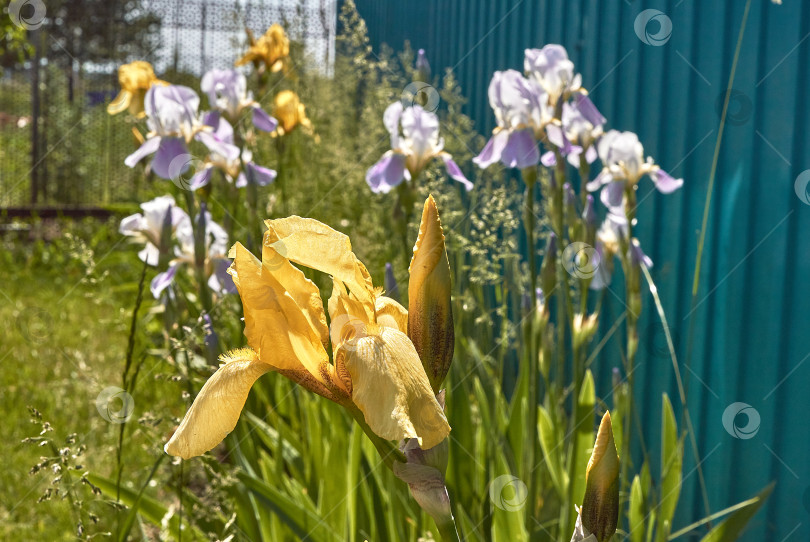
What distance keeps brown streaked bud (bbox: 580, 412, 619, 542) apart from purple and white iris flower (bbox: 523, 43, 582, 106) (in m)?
1.22

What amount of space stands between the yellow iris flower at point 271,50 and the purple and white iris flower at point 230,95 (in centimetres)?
62

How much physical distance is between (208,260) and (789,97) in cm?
150

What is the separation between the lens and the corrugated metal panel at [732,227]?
5.51 feet

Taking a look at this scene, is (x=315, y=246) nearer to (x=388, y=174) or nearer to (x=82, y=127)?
(x=388, y=174)

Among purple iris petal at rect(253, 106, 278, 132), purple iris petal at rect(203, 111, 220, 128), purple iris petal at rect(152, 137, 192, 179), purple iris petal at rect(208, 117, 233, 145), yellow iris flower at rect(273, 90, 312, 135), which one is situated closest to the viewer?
purple iris petal at rect(152, 137, 192, 179)

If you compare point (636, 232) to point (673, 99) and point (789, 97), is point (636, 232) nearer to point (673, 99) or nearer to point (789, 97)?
point (673, 99)

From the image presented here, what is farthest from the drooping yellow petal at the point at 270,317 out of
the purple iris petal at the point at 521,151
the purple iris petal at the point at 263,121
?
the purple iris petal at the point at 263,121

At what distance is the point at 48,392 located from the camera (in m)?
3.27

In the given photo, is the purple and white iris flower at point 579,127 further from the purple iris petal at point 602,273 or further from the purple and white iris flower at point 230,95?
the purple and white iris flower at point 230,95

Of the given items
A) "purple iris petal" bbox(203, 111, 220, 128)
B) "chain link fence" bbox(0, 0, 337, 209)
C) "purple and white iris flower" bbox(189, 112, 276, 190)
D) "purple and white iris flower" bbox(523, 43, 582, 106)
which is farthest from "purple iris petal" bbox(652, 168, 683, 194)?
"chain link fence" bbox(0, 0, 337, 209)

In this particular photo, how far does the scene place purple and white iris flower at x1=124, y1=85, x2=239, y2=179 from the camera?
2.05 m

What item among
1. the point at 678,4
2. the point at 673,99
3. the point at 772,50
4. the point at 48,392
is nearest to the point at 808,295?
the point at 772,50

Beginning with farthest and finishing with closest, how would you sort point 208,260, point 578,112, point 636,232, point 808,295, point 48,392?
point 48,392
point 636,232
point 208,260
point 578,112
point 808,295

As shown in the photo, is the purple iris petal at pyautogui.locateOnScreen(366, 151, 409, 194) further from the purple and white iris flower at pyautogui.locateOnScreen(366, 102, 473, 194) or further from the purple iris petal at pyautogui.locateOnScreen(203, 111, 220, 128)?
the purple iris petal at pyautogui.locateOnScreen(203, 111, 220, 128)
